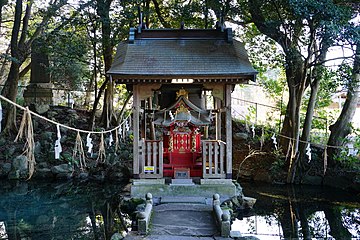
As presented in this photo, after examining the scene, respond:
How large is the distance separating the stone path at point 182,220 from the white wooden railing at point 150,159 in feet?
2.74

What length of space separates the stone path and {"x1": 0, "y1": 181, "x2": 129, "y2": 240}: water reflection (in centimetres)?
130

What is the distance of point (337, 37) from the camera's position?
9859 mm

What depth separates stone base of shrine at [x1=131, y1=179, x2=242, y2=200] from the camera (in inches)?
368

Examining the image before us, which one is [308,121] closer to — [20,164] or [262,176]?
[262,176]

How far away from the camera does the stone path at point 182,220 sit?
6.83 metres

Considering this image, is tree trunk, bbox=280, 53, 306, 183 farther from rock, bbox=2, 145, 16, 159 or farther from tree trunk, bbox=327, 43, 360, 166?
rock, bbox=2, 145, 16, 159

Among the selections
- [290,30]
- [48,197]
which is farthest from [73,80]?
[290,30]

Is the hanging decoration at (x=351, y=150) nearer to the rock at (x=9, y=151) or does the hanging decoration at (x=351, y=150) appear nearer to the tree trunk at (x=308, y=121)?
the tree trunk at (x=308, y=121)

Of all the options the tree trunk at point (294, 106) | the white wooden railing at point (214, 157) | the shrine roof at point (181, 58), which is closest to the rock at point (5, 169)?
the shrine roof at point (181, 58)

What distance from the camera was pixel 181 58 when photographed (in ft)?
31.9

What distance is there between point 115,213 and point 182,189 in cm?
230

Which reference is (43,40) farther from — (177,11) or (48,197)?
(48,197)

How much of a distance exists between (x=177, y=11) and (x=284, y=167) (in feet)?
25.5

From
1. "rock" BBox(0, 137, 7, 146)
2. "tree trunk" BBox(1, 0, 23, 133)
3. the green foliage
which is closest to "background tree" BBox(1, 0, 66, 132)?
"tree trunk" BBox(1, 0, 23, 133)
